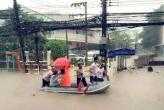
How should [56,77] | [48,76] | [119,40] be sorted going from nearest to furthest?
[56,77] < [48,76] < [119,40]

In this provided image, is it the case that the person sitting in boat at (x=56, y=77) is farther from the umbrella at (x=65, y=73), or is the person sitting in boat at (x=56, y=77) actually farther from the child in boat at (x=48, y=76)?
the umbrella at (x=65, y=73)

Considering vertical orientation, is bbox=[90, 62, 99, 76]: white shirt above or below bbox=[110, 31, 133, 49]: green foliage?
below

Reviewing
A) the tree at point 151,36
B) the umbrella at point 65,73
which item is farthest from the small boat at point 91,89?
the tree at point 151,36

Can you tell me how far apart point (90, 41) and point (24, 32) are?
38.4 m

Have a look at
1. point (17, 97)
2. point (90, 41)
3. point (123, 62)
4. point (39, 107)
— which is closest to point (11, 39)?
point (123, 62)

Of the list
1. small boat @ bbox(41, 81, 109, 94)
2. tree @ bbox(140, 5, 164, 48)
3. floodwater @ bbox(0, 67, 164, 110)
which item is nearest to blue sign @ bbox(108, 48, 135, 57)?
floodwater @ bbox(0, 67, 164, 110)

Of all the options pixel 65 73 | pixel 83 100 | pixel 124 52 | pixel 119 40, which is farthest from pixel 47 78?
pixel 119 40

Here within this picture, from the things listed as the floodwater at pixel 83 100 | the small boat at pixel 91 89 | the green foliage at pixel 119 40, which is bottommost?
the floodwater at pixel 83 100

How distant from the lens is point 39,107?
1329 centimetres

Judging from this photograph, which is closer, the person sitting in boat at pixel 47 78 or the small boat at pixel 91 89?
the small boat at pixel 91 89

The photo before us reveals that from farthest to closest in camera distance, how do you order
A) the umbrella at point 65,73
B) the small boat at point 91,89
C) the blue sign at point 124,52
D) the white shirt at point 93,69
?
the blue sign at point 124,52 → the white shirt at point 93,69 → the umbrella at point 65,73 → the small boat at point 91,89

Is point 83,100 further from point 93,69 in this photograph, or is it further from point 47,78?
point 47,78

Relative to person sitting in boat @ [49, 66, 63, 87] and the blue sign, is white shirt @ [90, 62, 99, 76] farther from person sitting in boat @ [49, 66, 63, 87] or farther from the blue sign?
the blue sign

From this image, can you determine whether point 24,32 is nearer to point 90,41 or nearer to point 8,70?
point 8,70
